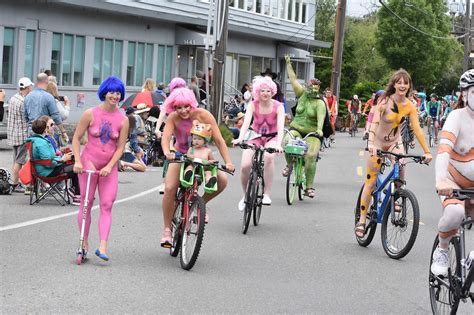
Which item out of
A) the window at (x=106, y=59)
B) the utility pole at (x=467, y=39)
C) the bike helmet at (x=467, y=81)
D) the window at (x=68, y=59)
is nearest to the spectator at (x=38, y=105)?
the bike helmet at (x=467, y=81)

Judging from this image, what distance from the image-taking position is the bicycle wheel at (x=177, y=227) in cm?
1024

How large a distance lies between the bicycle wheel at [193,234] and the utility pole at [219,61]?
2067 centimetres

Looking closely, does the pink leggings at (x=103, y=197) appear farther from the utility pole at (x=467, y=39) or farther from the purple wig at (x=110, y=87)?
the utility pole at (x=467, y=39)

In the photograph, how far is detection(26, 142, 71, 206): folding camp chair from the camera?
→ 1464 centimetres

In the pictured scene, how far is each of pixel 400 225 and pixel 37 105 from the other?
697 centimetres

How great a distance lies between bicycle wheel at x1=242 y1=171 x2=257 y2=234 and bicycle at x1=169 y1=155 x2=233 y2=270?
2193 millimetres

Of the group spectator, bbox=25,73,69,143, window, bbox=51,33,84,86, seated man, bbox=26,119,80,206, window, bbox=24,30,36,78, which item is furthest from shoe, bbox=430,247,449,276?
window, bbox=51,33,84,86

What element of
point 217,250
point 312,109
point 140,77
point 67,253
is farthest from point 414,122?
point 140,77

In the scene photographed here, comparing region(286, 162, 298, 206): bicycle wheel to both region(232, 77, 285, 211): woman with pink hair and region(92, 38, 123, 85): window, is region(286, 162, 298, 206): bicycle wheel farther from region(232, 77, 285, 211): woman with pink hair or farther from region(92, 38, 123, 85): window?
region(92, 38, 123, 85): window

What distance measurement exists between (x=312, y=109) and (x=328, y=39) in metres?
86.7

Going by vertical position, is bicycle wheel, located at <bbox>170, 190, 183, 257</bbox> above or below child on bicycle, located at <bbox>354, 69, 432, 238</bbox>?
below

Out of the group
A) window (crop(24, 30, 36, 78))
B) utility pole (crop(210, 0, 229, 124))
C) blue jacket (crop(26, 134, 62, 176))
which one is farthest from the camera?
window (crop(24, 30, 36, 78))

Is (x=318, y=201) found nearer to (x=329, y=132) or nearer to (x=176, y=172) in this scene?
(x=329, y=132)

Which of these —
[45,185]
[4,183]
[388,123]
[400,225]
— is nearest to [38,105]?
[4,183]
